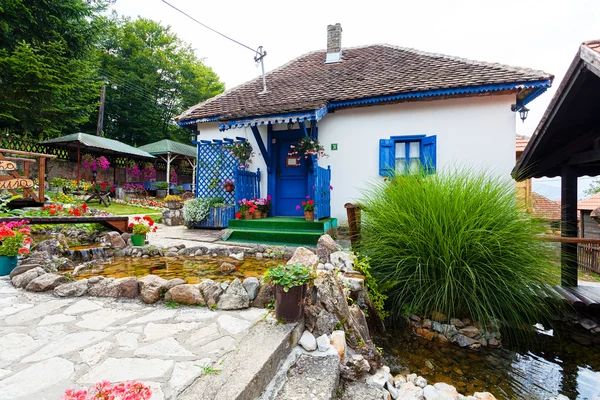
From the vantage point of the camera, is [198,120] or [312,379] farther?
[198,120]

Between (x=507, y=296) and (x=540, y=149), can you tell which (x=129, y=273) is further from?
(x=540, y=149)

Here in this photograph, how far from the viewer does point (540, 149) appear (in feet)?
12.5

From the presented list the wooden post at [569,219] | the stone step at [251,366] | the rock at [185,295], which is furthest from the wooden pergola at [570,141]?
the rock at [185,295]

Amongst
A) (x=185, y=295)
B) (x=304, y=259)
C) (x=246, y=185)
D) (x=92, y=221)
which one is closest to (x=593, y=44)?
(x=304, y=259)

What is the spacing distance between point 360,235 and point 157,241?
3915mm

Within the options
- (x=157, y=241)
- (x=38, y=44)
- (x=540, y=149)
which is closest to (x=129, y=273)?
(x=157, y=241)

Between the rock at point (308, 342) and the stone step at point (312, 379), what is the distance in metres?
0.07

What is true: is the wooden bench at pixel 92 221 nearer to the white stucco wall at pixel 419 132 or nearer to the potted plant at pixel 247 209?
the potted plant at pixel 247 209

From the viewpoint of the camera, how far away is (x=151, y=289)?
8.08 feet

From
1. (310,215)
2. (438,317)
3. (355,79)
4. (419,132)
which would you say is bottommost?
(438,317)

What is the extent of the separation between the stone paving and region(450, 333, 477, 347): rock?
2.03 metres

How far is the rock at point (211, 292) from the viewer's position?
2.38 m

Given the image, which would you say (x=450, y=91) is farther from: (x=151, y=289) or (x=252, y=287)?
(x=151, y=289)

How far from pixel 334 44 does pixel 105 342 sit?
8.94m
